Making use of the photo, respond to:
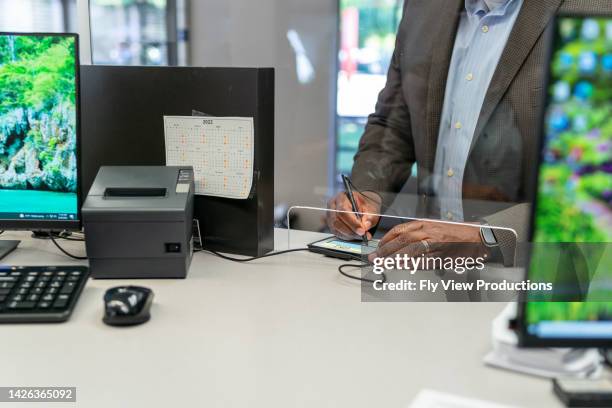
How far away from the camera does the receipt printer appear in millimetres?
1151

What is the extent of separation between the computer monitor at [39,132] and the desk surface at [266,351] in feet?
0.67

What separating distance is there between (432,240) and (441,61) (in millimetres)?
711

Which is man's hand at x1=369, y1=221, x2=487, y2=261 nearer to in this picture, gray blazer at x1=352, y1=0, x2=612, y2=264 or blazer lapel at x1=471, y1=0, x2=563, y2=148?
gray blazer at x1=352, y1=0, x2=612, y2=264

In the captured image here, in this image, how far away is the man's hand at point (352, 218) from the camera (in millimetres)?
1338

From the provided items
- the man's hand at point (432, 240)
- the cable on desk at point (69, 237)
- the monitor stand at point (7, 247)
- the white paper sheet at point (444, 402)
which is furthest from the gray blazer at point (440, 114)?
the monitor stand at point (7, 247)

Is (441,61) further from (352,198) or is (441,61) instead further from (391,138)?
(352,198)

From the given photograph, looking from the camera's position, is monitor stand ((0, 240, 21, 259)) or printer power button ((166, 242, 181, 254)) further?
monitor stand ((0, 240, 21, 259))

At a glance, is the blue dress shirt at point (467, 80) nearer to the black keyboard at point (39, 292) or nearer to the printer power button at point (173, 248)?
the printer power button at point (173, 248)

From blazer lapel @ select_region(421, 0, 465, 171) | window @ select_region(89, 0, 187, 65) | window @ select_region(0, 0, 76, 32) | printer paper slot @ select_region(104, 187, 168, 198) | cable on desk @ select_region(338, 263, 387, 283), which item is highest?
window @ select_region(0, 0, 76, 32)

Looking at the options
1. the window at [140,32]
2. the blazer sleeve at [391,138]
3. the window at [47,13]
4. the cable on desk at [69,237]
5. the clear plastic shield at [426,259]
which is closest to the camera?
the clear plastic shield at [426,259]

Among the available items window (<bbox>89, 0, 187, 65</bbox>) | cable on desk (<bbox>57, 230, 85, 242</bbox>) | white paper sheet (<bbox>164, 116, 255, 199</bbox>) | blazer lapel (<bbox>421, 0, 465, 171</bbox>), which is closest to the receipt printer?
white paper sheet (<bbox>164, 116, 255, 199</bbox>)

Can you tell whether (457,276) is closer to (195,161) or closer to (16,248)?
(195,161)

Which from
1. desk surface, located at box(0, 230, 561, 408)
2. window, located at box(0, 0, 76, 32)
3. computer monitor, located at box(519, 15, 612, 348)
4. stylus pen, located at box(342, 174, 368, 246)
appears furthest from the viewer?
window, located at box(0, 0, 76, 32)

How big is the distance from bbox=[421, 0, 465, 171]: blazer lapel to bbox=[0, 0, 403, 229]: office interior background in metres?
1.39
